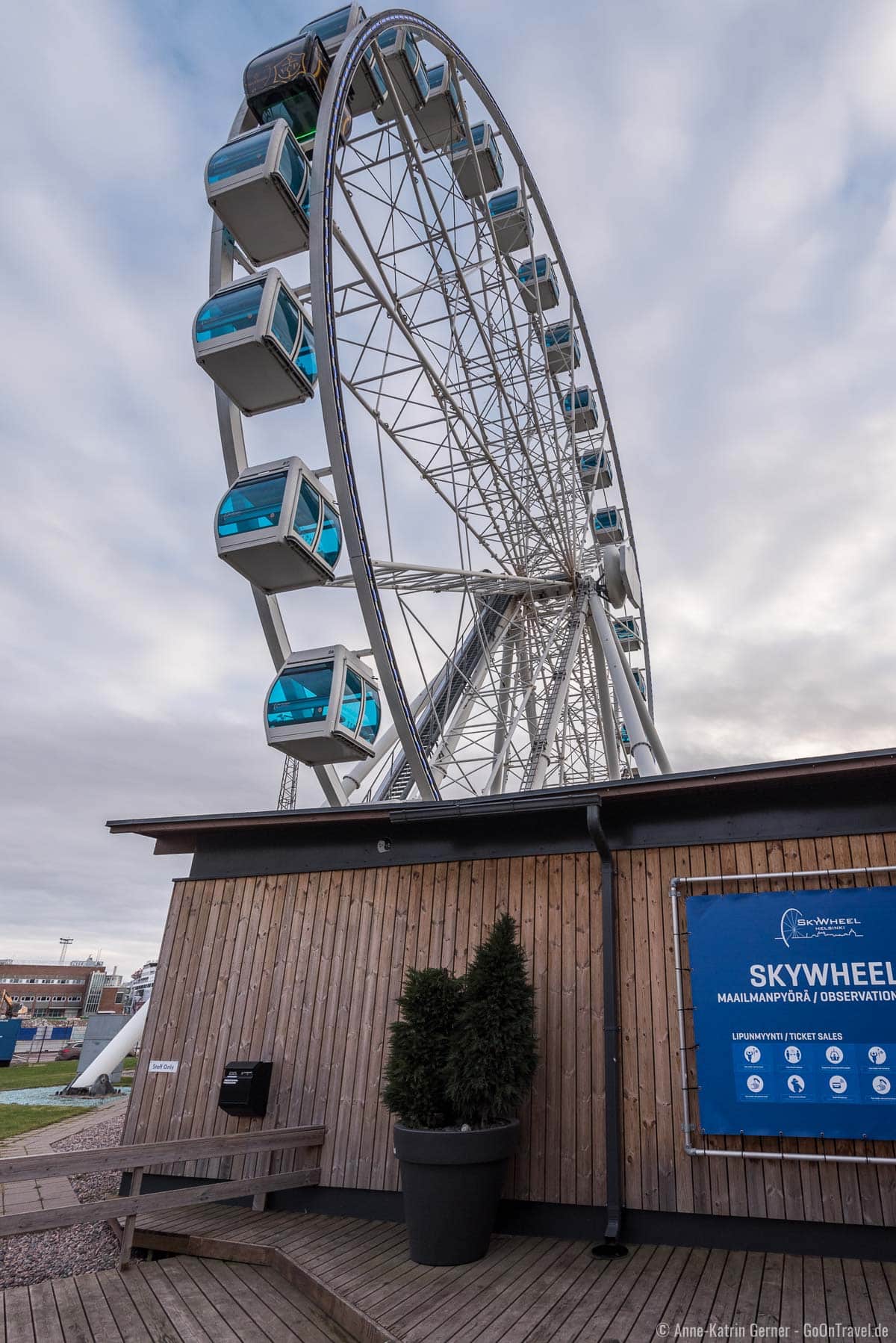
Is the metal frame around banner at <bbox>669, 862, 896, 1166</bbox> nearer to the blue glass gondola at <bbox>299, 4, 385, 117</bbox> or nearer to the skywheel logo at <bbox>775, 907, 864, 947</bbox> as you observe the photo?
the skywheel logo at <bbox>775, 907, 864, 947</bbox>

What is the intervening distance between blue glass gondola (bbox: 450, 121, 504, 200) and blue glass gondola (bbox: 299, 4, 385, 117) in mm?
3136

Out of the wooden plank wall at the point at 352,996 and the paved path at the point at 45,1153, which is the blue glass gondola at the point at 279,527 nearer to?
the wooden plank wall at the point at 352,996

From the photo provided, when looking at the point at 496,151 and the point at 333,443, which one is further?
the point at 496,151

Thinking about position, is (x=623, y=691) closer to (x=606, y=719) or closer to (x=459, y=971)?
(x=606, y=719)

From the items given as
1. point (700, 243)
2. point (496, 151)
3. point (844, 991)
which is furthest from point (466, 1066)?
point (496, 151)

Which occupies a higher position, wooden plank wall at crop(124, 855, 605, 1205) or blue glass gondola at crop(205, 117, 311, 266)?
blue glass gondola at crop(205, 117, 311, 266)

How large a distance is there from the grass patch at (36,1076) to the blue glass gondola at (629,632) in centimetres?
1504

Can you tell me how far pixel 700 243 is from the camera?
1272 cm

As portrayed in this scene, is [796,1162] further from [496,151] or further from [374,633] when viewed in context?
[496,151]

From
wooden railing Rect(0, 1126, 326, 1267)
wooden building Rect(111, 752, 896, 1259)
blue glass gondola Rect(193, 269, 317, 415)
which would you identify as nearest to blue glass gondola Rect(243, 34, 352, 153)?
blue glass gondola Rect(193, 269, 317, 415)

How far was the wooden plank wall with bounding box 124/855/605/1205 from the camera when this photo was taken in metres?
5.13

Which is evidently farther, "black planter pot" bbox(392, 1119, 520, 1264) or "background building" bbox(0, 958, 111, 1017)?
"background building" bbox(0, 958, 111, 1017)

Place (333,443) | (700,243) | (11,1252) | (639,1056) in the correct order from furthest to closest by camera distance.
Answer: (700,243) → (333,443) → (11,1252) → (639,1056)

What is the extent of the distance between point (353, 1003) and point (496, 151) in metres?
13.4
